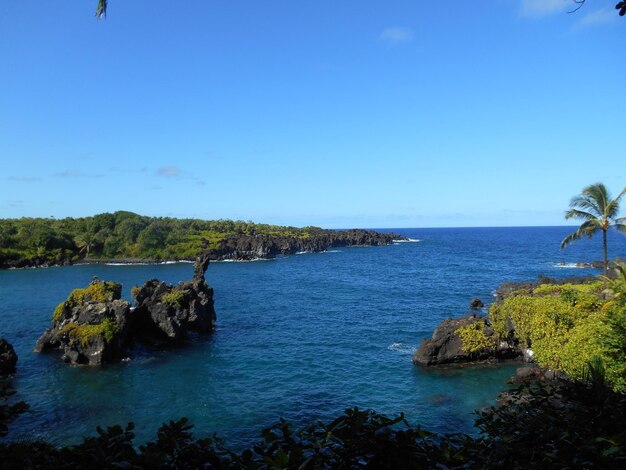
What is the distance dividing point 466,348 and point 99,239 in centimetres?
14665

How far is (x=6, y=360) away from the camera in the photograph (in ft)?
131

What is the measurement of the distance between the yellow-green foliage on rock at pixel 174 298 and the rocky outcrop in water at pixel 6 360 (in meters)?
15.9

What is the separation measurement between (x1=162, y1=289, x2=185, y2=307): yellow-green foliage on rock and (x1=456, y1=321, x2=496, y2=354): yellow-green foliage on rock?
32715 millimetres

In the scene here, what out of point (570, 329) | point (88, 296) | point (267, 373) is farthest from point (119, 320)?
point (570, 329)

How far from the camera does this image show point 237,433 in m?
28.2

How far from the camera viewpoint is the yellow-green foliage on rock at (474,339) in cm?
4031

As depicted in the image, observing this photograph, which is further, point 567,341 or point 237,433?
point 567,341

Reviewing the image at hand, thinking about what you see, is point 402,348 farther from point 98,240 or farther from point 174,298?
point 98,240

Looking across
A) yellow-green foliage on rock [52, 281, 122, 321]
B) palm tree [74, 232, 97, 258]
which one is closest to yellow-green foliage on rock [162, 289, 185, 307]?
yellow-green foliage on rock [52, 281, 122, 321]

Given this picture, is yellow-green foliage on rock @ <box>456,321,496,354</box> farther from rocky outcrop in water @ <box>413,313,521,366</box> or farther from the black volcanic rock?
the black volcanic rock

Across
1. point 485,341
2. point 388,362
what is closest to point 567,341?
point 485,341

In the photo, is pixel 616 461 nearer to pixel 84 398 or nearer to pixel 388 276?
pixel 84 398

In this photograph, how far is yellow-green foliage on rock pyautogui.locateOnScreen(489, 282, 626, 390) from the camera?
23375 mm

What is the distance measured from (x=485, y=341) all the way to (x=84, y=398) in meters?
35.4
